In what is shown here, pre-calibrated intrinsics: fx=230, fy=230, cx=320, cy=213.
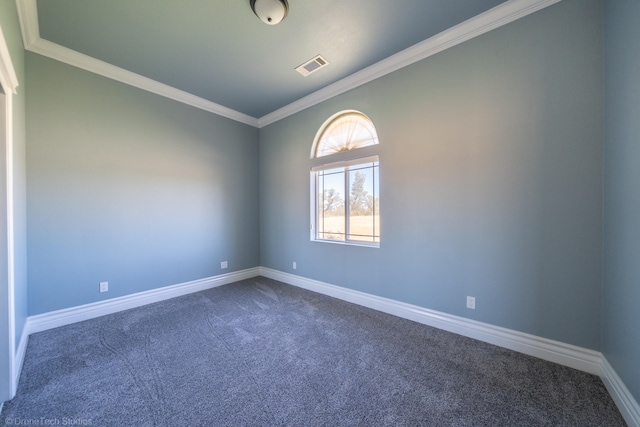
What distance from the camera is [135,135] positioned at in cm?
296

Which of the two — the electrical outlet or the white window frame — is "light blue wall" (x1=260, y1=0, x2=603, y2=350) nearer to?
the electrical outlet

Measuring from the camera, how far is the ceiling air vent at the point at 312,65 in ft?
8.72

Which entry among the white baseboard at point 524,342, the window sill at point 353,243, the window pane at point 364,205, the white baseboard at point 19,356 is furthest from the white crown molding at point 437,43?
the white baseboard at point 19,356

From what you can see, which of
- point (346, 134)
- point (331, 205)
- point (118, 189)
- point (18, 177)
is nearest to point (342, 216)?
point (331, 205)

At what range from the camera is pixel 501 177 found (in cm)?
204

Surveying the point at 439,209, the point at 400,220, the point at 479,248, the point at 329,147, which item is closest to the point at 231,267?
the point at 329,147

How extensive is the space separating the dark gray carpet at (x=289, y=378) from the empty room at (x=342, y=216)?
0.06 feet

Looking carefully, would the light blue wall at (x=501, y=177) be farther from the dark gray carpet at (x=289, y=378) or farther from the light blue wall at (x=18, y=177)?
the light blue wall at (x=18, y=177)

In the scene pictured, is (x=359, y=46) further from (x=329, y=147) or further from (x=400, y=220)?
(x=400, y=220)

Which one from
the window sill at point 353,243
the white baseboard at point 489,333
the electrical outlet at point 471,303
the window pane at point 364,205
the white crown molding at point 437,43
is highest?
the white crown molding at point 437,43

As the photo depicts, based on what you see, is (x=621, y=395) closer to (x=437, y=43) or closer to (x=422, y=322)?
(x=422, y=322)

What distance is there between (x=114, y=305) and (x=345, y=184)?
10.7 feet

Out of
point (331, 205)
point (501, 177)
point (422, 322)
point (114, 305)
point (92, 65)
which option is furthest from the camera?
point (331, 205)

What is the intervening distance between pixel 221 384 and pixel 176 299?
6.65 ft
